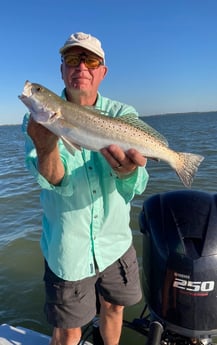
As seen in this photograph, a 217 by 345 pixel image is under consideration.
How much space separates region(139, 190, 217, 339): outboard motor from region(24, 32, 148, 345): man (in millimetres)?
446

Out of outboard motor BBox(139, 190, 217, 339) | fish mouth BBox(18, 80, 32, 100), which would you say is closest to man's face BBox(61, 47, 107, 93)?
fish mouth BBox(18, 80, 32, 100)

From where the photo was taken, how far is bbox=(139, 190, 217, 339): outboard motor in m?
2.59

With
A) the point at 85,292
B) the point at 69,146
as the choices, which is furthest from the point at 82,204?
the point at 85,292

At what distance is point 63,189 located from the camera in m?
2.79

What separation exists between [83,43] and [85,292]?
87.2 inches

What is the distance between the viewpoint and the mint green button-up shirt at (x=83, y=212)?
3.01 meters

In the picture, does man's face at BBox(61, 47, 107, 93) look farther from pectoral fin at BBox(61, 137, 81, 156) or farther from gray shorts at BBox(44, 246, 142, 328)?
gray shorts at BBox(44, 246, 142, 328)

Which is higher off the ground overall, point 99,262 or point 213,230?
point 213,230

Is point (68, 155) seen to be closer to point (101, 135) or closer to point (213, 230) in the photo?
point (101, 135)

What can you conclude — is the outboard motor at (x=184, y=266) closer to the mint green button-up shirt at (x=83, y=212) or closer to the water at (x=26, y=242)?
the mint green button-up shirt at (x=83, y=212)

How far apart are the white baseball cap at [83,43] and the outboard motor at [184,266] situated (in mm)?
1466

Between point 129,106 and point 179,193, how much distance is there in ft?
3.19

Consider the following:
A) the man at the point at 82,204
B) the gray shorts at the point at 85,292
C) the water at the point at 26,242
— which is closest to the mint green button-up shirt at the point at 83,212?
the man at the point at 82,204

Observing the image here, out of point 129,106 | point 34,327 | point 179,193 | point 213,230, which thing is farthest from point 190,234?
point 34,327
